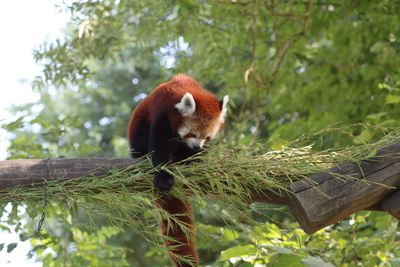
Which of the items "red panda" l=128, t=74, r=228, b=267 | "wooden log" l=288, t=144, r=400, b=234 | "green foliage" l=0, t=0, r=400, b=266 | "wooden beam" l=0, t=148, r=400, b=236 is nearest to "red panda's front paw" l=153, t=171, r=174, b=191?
"red panda" l=128, t=74, r=228, b=267

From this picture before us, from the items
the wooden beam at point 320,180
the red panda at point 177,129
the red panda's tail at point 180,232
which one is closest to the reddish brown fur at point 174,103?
the red panda at point 177,129

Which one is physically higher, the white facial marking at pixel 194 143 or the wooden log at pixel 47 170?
the wooden log at pixel 47 170

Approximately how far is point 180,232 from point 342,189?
0.80m

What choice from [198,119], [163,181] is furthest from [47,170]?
[198,119]

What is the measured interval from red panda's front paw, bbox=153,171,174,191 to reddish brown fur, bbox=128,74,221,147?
23.0 inches

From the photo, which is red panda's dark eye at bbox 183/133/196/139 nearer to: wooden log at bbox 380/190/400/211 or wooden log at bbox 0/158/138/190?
wooden log at bbox 0/158/138/190

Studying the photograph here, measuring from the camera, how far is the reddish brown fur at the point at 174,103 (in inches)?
105

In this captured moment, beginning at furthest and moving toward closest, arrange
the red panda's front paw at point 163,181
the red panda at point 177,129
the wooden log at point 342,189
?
the red panda at point 177,129
the red panda's front paw at point 163,181
the wooden log at point 342,189

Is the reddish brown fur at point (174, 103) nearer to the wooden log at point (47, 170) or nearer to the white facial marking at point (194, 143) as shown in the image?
the white facial marking at point (194, 143)

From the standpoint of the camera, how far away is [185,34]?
14.4 feet

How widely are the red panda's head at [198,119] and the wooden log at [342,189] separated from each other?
0.86m

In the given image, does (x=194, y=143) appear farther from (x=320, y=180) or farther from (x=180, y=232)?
(x=320, y=180)

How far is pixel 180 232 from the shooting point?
91.1 inches

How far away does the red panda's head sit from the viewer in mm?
2678
